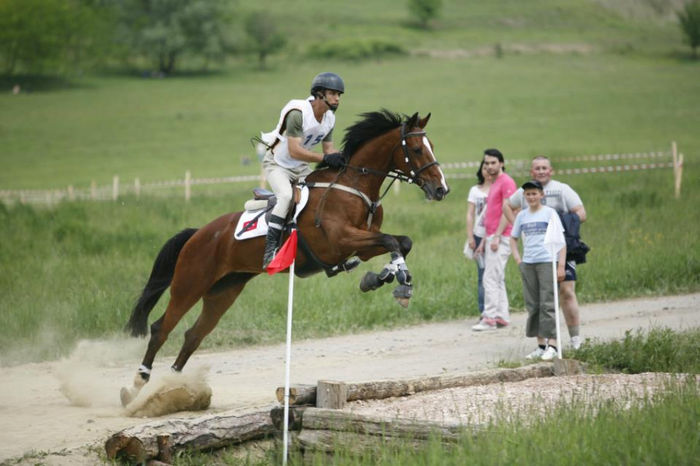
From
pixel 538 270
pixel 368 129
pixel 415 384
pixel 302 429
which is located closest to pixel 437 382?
pixel 415 384

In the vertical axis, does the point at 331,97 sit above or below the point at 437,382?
above

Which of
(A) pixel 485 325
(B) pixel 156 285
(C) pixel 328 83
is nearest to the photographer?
(C) pixel 328 83

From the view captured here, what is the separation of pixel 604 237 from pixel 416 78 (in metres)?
54.9

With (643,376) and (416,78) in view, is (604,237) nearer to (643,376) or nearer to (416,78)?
(643,376)

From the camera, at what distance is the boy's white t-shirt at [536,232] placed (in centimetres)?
1093

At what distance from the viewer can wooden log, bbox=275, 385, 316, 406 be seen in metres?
7.78

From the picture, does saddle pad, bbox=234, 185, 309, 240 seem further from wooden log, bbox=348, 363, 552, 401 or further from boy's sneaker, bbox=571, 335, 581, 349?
boy's sneaker, bbox=571, 335, 581, 349

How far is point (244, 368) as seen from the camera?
456 inches

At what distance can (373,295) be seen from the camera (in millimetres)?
15422

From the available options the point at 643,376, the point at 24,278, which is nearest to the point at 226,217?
the point at 643,376

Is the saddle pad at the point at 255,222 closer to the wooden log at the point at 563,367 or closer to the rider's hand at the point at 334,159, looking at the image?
the rider's hand at the point at 334,159

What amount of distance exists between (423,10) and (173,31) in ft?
99.2

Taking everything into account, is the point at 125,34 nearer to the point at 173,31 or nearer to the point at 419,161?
the point at 173,31

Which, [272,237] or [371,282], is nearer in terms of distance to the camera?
[371,282]
